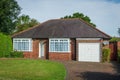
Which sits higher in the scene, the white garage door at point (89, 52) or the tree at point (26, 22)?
the tree at point (26, 22)

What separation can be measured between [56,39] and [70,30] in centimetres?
213

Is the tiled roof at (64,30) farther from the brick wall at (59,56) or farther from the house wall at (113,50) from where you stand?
the house wall at (113,50)

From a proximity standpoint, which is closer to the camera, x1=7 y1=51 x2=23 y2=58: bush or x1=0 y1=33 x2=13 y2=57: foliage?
x1=0 y1=33 x2=13 y2=57: foliage

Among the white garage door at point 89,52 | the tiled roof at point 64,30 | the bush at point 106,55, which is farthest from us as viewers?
the tiled roof at point 64,30

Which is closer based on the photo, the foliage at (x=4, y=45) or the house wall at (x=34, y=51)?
the foliage at (x=4, y=45)

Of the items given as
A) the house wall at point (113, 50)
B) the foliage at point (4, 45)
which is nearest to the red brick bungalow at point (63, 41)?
the foliage at point (4, 45)

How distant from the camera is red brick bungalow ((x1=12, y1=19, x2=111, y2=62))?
3900 centimetres

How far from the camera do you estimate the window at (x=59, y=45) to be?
40.2m

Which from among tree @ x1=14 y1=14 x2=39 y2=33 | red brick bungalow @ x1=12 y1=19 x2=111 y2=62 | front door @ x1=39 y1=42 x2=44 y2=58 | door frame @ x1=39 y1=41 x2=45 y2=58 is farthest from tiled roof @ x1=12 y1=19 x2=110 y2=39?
tree @ x1=14 y1=14 x2=39 y2=33

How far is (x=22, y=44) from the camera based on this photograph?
42188mm

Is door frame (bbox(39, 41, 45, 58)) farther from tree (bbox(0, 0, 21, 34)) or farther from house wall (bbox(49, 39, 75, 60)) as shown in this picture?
tree (bbox(0, 0, 21, 34))

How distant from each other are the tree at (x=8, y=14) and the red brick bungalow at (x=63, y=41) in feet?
25.8

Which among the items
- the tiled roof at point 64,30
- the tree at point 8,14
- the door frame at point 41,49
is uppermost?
the tree at point 8,14

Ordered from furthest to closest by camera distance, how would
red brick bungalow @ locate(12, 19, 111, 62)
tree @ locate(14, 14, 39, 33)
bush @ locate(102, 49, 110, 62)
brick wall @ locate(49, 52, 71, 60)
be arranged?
1. tree @ locate(14, 14, 39, 33)
2. brick wall @ locate(49, 52, 71, 60)
3. red brick bungalow @ locate(12, 19, 111, 62)
4. bush @ locate(102, 49, 110, 62)
